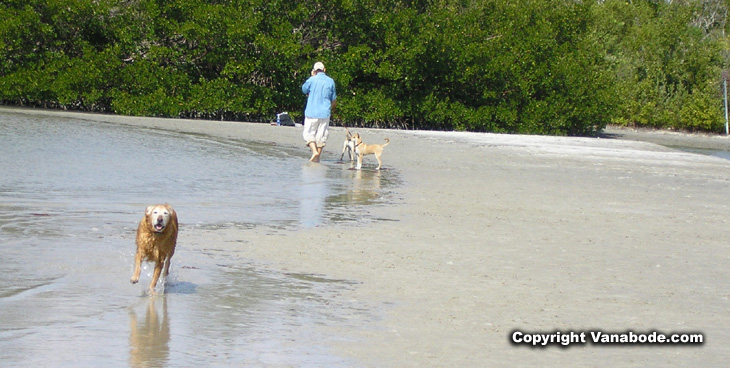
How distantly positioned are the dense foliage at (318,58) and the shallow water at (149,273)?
16.0m

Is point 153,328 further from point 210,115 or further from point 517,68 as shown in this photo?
point 517,68

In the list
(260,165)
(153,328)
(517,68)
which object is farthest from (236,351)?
(517,68)

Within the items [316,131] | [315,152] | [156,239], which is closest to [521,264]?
[156,239]

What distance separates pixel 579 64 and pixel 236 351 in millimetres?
31841

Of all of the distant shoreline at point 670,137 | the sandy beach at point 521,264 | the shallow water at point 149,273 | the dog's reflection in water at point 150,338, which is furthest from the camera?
the distant shoreline at point 670,137

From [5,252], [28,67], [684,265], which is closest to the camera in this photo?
[5,252]

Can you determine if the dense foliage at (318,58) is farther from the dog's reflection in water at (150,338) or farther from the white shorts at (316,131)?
the dog's reflection in water at (150,338)

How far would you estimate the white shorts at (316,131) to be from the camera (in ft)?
57.9

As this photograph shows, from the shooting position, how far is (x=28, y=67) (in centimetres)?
3045

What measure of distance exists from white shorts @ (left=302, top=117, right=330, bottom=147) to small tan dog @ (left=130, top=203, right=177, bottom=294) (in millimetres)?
11023

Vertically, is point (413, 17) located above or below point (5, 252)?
above

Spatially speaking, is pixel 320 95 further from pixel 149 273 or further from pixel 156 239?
pixel 156 239

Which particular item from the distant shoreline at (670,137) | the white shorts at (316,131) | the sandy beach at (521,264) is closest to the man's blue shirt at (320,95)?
the white shorts at (316,131)

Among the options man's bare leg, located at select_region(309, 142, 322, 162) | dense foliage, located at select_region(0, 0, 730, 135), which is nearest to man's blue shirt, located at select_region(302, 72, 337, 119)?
man's bare leg, located at select_region(309, 142, 322, 162)
